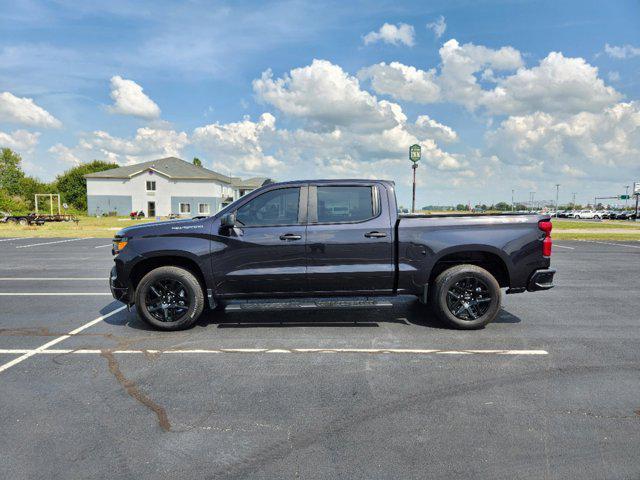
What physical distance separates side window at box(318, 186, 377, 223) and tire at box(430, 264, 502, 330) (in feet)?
4.37

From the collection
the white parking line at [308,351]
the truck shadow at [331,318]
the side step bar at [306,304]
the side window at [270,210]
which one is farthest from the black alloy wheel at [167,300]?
the side window at [270,210]

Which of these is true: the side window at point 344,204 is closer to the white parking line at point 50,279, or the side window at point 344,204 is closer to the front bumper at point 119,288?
the front bumper at point 119,288

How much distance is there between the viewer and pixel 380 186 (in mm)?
5895

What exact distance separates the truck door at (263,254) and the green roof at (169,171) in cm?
5821

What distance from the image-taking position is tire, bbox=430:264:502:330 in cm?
569

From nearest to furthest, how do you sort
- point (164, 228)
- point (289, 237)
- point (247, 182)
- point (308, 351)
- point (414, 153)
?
point (308, 351) → point (289, 237) → point (164, 228) → point (414, 153) → point (247, 182)

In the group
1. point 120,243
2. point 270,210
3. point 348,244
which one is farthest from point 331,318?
point 120,243

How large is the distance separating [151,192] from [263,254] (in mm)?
60483

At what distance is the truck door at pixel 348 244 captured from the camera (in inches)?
221

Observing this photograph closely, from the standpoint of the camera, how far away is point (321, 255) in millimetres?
5609

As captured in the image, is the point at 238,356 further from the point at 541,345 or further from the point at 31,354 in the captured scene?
the point at 541,345

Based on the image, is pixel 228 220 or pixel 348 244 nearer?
pixel 228 220

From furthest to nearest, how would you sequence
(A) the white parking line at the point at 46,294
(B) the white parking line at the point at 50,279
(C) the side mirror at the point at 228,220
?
(B) the white parking line at the point at 50,279, (A) the white parking line at the point at 46,294, (C) the side mirror at the point at 228,220

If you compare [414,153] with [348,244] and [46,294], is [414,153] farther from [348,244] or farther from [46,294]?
[46,294]
